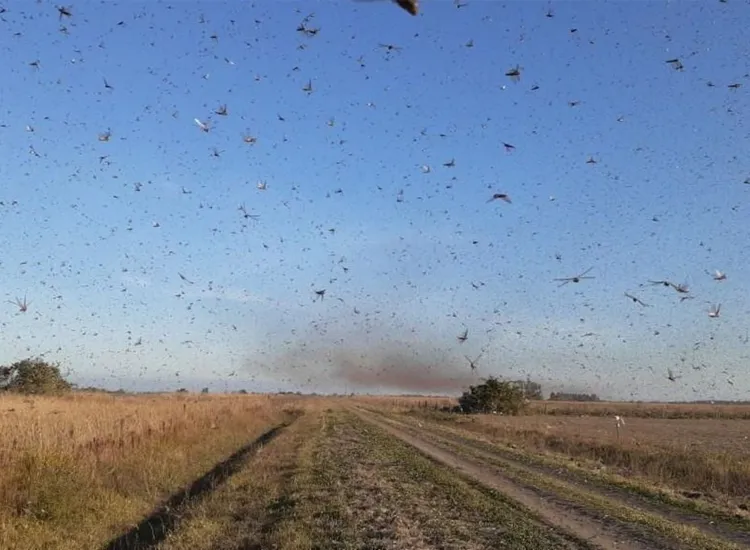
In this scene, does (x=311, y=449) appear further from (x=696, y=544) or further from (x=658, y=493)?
(x=696, y=544)

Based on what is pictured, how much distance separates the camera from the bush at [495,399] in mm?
85375

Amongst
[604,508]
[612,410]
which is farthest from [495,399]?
[604,508]

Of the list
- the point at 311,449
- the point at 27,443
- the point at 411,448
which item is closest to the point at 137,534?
the point at 27,443

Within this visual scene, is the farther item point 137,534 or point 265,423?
point 265,423

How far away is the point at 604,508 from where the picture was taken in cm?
1419

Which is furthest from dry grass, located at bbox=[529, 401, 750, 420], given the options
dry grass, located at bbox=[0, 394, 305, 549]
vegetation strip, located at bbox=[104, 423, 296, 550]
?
vegetation strip, located at bbox=[104, 423, 296, 550]

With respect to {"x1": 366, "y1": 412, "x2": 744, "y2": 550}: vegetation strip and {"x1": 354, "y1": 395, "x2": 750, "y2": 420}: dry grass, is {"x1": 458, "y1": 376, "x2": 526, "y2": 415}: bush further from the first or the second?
{"x1": 366, "y1": 412, "x2": 744, "y2": 550}: vegetation strip

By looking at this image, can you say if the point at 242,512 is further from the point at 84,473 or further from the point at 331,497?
the point at 84,473

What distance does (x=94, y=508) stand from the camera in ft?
42.4

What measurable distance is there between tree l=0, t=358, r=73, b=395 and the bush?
4938 centimetres

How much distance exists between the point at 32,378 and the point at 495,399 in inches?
2133

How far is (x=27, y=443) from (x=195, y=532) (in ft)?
21.8

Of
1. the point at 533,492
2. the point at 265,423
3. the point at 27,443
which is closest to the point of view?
the point at 27,443

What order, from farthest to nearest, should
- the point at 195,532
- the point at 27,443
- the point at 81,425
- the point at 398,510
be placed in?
the point at 81,425 → the point at 27,443 → the point at 398,510 → the point at 195,532
